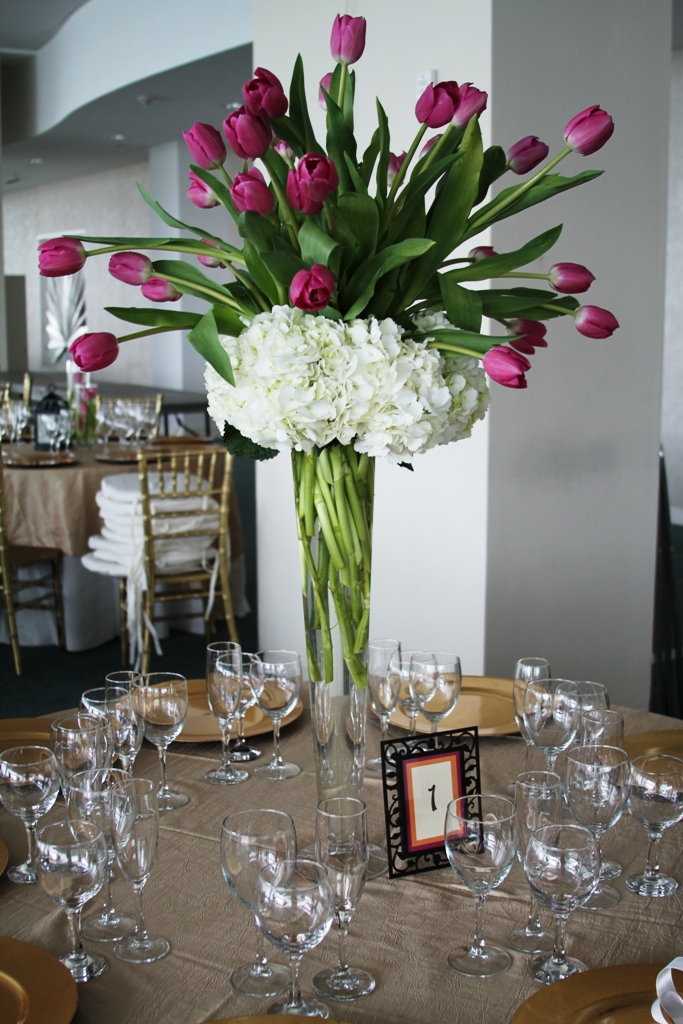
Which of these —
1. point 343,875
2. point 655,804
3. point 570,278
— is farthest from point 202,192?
point 655,804

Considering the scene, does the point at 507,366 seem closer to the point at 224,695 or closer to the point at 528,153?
the point at 528,153

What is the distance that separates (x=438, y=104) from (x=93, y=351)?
0.44m

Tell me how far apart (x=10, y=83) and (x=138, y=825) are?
461 inches

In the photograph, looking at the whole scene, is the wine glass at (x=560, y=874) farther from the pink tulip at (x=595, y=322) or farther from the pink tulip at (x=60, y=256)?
the pink tulip at (x=60, y=256)

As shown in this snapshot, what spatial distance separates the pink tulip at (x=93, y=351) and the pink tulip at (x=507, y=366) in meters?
0.39

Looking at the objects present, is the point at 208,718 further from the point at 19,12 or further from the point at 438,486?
the point at 19,12

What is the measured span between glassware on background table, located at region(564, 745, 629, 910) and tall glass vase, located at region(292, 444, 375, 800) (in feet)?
0.78

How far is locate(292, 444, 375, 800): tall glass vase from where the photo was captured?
1071mm

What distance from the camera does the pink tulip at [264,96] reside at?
963 mm

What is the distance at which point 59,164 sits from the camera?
12852mm

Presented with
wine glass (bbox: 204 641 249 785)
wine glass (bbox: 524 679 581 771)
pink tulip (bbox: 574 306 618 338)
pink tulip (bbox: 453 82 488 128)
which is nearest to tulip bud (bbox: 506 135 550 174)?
pink tulip (bbox: 453 82 488 128)

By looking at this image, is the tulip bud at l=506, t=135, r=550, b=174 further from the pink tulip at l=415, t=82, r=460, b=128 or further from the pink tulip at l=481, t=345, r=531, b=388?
the pink tulip at l=481, t=345, r=531, b=388

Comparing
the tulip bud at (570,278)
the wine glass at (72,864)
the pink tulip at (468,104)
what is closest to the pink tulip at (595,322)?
the tulip bud at (570,278)

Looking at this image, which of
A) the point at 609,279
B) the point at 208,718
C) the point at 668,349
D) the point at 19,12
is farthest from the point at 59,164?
the point at 208,718
